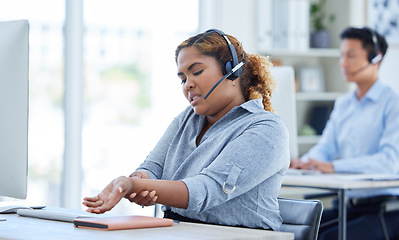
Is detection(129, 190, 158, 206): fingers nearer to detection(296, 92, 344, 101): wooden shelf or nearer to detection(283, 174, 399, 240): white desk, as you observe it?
detection(283, 174, 399, 240): white desk

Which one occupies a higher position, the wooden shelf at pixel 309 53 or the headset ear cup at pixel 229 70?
the wooden shelf at pixel 309 53

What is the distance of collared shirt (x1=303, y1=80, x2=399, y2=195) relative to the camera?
3049 mm

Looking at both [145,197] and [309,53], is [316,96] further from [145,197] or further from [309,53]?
[145,197]

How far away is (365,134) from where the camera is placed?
332cm

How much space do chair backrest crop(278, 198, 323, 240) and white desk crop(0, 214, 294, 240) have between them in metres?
0.27

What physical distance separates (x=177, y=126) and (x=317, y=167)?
1.27 m

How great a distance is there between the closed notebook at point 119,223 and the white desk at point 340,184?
4.14 feet

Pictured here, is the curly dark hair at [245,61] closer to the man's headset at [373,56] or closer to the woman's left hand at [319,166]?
the woman's left hand at [319,166]

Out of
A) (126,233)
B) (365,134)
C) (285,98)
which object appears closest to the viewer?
(126,233)

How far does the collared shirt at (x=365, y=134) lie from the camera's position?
3049 mm

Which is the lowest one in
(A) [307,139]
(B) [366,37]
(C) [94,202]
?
(A) [307,139]

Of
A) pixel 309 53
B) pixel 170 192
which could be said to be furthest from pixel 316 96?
pixel 170 192

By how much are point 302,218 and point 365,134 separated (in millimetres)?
1783

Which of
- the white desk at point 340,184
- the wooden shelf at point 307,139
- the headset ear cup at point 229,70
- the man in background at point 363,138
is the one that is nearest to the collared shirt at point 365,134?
the man in background at point 363,138
